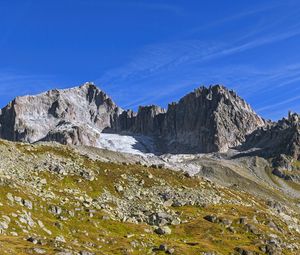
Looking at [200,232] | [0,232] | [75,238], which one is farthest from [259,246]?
[0,232]

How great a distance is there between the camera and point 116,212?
107375mm

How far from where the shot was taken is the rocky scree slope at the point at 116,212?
3243 inches

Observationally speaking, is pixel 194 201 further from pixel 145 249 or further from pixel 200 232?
pixel 145 249

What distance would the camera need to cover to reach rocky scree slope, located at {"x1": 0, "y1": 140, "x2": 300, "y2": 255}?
82375 millimetres

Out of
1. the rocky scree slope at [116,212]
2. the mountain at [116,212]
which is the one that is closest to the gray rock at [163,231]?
the rocky scree slope at [116,212]

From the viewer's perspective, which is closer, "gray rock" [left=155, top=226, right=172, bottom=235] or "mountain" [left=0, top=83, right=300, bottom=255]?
"mountain" [left=0, top=83, right=300, bottom=255]

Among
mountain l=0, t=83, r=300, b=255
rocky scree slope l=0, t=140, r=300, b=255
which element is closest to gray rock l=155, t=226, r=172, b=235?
rocky scree slope l=0, t=140, r=300, b=255

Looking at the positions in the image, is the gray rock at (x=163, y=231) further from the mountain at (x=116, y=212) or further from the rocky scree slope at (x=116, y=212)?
the mountain at (x=116, y=212)

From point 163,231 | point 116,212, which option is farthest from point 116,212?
point 163,231

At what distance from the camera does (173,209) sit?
124 meters

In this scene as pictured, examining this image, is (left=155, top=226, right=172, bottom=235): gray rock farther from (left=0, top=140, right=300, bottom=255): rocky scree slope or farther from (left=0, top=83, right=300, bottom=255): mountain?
(left=0, top=83, right=300, bottom=255): mountain

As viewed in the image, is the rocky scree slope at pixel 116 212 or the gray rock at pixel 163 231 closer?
the rocky scree slope at pixel 116 212

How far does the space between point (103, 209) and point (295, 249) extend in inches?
1929

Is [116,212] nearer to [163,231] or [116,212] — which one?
[116,212]
